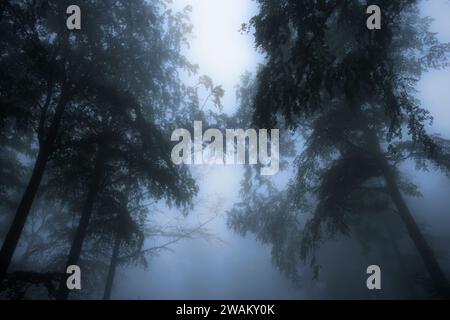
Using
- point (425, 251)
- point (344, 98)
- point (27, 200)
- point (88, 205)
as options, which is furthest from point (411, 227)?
point (27, 200)

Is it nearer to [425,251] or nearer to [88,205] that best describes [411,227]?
[425,251]

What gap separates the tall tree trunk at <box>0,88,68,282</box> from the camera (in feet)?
22.8

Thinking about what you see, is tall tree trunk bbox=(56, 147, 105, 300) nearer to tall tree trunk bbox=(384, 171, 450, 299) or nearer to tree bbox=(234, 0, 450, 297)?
tree bbox=(234, 0, 450, 297)

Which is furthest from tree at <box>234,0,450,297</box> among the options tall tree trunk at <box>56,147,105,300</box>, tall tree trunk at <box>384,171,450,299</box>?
tall tree trunk at <box>56,147,105,300</box>

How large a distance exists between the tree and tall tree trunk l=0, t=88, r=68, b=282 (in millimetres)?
5121

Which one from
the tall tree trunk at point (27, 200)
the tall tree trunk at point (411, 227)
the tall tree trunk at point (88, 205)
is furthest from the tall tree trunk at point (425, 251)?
the tall tree trunk at point (27, 200)

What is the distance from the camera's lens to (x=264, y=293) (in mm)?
→ 39625

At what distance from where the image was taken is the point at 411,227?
9.98m

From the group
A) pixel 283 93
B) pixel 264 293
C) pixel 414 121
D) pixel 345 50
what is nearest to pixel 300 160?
pixel 345 50

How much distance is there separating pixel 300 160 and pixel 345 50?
395cm

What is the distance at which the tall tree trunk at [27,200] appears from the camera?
695cm

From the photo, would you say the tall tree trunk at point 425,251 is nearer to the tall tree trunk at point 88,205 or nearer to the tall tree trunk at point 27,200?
the tall tree trunk at point 88,205

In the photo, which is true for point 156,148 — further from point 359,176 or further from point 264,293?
point 264,293
